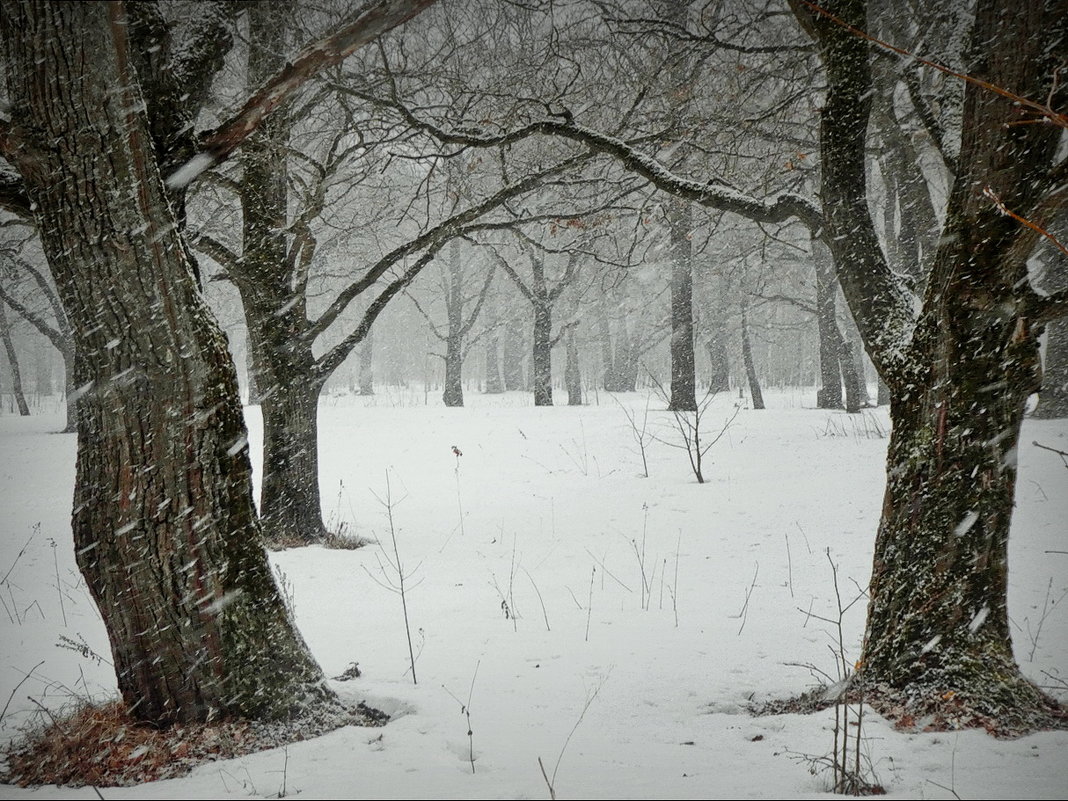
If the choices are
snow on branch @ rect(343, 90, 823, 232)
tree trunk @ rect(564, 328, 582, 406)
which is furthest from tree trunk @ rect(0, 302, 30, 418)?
snow on branch @ rect(343, 90, 823, 232)

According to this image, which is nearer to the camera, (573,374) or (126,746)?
(126,746)

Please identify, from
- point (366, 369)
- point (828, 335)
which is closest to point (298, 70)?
point (828, 335)

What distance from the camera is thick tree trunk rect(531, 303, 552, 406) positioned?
51.8ft

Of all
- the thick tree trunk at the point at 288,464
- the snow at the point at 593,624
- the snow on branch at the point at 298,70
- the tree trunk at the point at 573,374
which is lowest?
the snow at the point at 593,624

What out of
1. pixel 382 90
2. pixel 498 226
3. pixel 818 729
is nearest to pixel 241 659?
pixel 818 729

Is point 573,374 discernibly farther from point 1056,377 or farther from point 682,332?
point 1056,377

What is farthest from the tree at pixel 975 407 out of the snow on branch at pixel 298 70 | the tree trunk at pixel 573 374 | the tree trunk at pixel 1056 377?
the tree trunk at pixel 573 374

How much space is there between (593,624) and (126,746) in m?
2.79

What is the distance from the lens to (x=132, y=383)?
2531mm

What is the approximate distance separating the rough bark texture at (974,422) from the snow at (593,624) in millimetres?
171

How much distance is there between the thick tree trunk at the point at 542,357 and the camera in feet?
51.8

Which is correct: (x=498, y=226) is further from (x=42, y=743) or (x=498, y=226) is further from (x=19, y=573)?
(x=19, y=573)

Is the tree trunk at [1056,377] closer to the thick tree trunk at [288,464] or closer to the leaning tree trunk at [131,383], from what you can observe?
the thick tree trunk at [288,464]

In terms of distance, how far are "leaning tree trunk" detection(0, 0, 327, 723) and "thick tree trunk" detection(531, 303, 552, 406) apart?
13.2 metres
